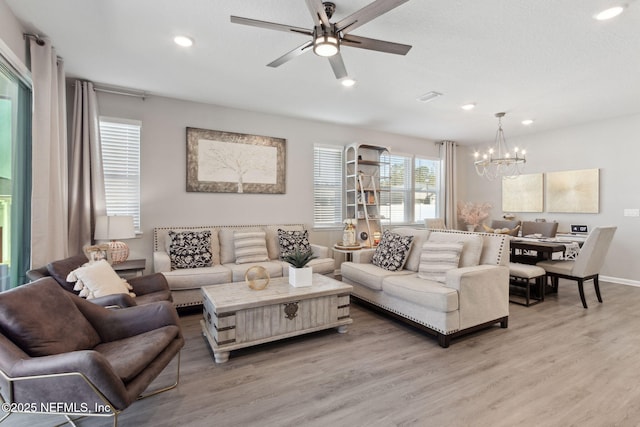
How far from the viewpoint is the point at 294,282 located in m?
3.03

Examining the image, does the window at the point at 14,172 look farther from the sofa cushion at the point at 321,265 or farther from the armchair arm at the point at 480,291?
the armchair arm at the point at 480,291

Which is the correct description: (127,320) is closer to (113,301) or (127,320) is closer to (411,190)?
(113,301)

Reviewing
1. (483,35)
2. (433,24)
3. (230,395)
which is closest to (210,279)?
(230,395)

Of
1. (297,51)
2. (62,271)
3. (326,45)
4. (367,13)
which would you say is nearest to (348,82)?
(297,51)

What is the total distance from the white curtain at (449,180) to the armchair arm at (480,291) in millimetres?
3824

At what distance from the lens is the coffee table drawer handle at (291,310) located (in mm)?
2744

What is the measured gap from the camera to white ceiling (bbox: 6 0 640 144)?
90.6 inches

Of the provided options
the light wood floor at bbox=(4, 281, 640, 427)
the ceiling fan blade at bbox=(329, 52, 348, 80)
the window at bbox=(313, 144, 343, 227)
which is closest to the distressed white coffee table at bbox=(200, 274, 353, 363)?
the light wood floor at bbox=(4, 281, 640, 427)

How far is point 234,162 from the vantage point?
4.58 m

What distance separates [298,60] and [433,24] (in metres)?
1.26

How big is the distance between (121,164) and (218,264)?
5.76 ft

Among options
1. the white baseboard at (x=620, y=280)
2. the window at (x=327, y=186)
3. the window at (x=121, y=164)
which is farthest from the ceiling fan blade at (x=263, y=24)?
the white baseboard at (x=620, y=280)

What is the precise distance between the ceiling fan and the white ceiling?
0.27 m

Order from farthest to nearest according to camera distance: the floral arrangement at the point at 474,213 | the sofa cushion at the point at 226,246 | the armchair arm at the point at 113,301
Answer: the floral arrangement at the point at 474,213
the sofa cushion at the point at 226,246
the armchair arm at the point at 113,301
